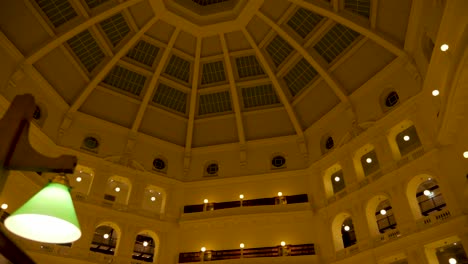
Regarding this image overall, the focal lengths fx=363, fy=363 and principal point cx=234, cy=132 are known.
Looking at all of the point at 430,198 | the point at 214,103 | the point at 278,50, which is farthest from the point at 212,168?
the point at 430,198

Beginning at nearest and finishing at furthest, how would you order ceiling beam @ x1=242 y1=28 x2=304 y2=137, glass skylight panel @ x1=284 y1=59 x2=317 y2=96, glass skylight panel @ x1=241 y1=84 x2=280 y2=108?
glass skylight panel @ x1=284 y1=59 x2=317 y2=96, ceiling beam @ x1=242 y1=28 x2=304 y2=137, glass skylight panel @ x1=241 y1=84 x2=280 y2=108

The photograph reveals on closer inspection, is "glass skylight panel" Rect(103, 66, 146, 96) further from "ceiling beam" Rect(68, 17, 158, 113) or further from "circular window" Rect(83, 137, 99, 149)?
"circular window" Rect(83, 137, 99, 149)

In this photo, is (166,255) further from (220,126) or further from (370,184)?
(370,184)

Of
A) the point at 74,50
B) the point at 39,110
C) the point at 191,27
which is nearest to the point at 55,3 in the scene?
the point at 74,50

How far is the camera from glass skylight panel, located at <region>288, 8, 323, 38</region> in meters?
24.0

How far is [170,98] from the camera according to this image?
91.9 feet

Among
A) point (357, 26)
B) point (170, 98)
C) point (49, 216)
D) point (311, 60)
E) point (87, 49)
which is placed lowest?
point (49, 216)

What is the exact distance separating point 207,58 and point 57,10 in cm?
1036

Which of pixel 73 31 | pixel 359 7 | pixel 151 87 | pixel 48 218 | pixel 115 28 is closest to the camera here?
pixel 48 218

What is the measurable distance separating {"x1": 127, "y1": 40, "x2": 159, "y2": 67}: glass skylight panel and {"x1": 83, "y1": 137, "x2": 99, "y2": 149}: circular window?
6.52 meters

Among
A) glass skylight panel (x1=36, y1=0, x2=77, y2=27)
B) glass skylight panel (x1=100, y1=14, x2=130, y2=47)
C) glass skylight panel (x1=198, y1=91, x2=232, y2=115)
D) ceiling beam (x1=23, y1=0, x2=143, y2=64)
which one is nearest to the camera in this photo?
ceiling beam (x1=23, y1=0, x2=143, y2=64)

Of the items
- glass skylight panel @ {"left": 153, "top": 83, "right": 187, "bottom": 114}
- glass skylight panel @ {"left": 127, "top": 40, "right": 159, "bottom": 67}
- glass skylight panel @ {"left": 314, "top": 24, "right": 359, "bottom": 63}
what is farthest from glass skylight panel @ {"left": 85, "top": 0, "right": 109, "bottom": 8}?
glass skylight panel @ {"left": 314, "top": 24, "right": 359, "bottom": 63}

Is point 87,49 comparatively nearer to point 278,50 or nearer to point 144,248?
point 278,50

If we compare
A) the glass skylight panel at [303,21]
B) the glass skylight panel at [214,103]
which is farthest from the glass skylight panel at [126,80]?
the glass skylight panel at [303,21]
